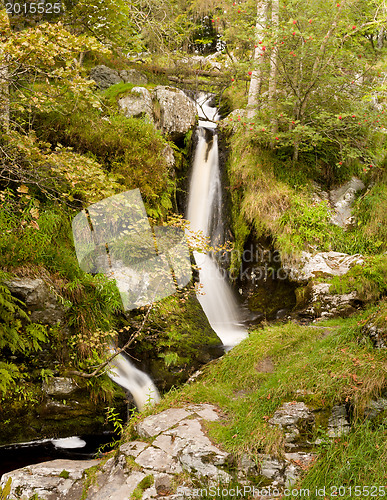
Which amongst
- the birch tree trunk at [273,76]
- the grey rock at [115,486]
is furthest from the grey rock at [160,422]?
the birch tree trunk at [273,76]

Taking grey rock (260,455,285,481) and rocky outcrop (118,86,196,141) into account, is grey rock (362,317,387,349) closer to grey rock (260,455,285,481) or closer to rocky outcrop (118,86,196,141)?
grey rock (260,455,285,481)

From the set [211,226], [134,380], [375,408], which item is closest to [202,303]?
[211,226]

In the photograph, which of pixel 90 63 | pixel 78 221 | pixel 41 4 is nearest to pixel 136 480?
pixel 78 221

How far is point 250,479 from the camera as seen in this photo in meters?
2.90

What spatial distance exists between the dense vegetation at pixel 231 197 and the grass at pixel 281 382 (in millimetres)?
16

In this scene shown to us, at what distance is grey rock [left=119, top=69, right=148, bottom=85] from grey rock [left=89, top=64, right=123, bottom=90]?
454mm

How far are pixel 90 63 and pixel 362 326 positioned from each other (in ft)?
36.1

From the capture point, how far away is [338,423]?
9.73 feet

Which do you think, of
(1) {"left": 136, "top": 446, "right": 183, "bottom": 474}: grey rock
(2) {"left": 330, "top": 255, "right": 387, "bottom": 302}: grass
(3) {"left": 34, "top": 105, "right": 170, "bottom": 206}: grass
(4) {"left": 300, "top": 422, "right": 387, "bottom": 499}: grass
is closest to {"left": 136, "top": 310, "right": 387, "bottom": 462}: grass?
(4) {"left": 300, "top": 422, "right": 387, "bottom": 499}: grass

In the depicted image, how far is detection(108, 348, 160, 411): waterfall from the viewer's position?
475cm

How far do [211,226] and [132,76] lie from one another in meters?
5.49

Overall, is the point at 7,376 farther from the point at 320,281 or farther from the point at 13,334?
the point at 320,281

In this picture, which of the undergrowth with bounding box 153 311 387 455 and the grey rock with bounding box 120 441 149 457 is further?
the grey rock with bounding box 120 441 149 457

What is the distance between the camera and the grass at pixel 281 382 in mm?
3018
